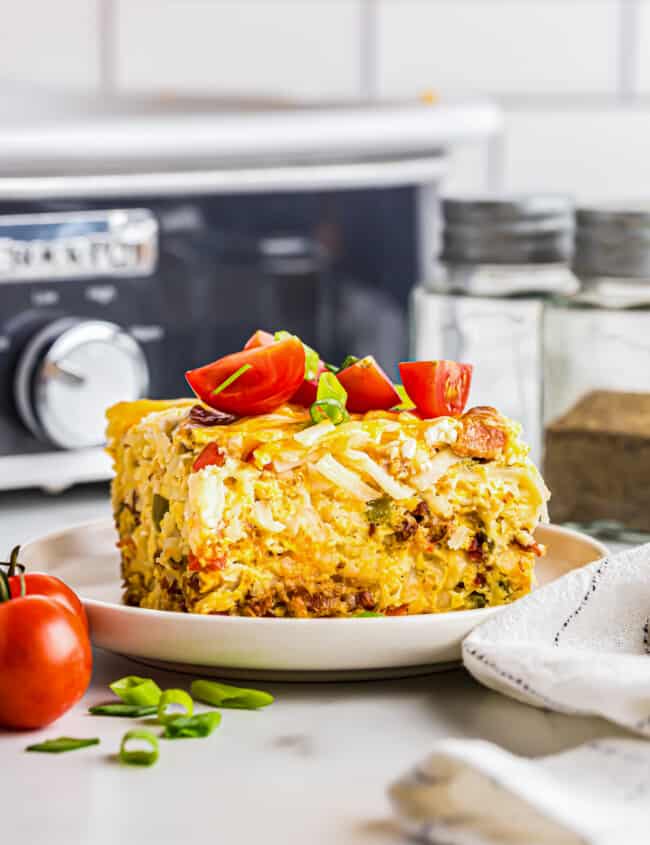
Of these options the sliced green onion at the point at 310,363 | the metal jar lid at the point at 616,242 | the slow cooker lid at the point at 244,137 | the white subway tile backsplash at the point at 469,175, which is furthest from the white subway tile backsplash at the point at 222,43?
the sliced green onion at the point at 310,363

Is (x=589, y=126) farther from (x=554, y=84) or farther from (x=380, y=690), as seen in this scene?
(x=380, y=690)

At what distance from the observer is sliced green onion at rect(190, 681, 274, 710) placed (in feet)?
2.87

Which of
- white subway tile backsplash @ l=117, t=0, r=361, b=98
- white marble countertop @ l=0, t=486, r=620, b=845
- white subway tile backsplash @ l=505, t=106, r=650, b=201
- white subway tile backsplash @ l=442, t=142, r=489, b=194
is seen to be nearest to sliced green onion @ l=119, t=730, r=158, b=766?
white marble countertop @ l=0, t=486, r=620, b=845

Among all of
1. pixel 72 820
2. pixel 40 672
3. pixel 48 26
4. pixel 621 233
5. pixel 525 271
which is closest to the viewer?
pixel 72 820

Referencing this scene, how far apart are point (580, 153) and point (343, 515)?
60.4 inches

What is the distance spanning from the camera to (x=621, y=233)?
1354 mm

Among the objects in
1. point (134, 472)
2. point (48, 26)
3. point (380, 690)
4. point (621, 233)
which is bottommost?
point (380, 690)

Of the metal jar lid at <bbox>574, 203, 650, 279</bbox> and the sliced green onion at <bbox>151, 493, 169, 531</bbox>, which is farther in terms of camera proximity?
the metal jar lid at <bbox>574, 203, 650, 279</bbox>

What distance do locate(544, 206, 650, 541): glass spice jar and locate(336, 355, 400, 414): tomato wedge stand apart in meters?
0.40

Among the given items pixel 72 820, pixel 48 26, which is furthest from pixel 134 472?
pixel 48 26

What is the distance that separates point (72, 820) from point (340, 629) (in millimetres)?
196

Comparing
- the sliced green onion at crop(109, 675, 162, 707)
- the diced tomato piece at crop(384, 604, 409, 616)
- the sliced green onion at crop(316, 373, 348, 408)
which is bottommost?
the sliced green onion at crop(109, 675, 162, 707)

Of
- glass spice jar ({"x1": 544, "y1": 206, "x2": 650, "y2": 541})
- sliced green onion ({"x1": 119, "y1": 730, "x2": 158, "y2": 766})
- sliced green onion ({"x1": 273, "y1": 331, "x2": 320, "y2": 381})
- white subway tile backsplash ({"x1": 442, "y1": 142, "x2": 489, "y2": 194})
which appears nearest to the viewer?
sliced green onion ({"x1": 119, "y1": 730, "x2": 158, "y2": 766})

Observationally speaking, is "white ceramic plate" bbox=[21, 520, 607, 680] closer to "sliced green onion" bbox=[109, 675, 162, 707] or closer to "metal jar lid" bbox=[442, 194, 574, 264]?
"sliced green onion" bbox=[109, 675, 162, 707]
